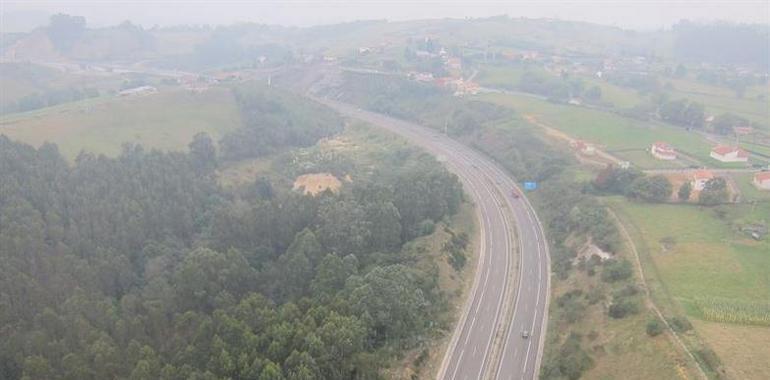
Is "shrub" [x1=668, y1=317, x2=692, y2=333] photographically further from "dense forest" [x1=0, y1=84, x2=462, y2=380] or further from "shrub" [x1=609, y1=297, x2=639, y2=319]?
"dense forest" [x1=0, y1=84, x2=462, y2=380]

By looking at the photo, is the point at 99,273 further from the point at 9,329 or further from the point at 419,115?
the point at 419,115

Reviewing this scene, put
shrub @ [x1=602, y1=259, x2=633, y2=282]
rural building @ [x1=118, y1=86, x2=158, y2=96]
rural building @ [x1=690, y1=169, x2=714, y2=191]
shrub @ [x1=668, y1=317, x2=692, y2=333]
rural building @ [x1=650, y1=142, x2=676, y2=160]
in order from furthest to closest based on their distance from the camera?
1. rural building @ [x1=118, y1=86, x2=158, y2=96]
2. rural building @ [x1=650, y1=142, x2=676, y2=160]
3. rural building @ [x1=690, y1=169, x2=714, y2=191]
4. shrub @ [x1=602, y1=259, x2=633, y2=282]
5. shrub @ [x1=668, y1=317, x2=692, y2=333]

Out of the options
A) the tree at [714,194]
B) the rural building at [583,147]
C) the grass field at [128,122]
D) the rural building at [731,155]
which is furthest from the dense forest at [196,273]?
the rural building at [731,155]

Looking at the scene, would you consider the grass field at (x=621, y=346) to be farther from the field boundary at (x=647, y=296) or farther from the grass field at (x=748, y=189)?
the grass field at (x=748, y=189)

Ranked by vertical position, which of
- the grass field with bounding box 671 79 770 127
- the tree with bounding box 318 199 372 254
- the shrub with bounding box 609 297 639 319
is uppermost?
the grass field with bounding box 671 79 770 127

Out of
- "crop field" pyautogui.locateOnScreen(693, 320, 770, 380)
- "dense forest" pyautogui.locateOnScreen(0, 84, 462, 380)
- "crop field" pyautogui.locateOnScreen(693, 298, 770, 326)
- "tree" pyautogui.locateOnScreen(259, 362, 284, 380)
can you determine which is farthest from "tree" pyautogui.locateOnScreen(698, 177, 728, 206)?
"tree" pyautogui.locateOnScreen(259, 362, 284, 380)

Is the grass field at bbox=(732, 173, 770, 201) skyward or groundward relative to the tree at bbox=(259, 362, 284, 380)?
skyward
